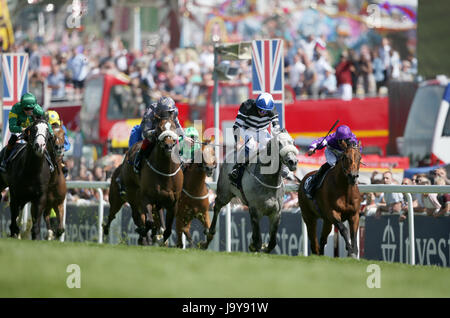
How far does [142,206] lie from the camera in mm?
10734

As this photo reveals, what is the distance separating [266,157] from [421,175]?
194 centimetres

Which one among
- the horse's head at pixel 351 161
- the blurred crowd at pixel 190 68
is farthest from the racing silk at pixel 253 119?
the blurred crowd at pixel 190 68

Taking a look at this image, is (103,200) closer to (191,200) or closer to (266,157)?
(191,200)

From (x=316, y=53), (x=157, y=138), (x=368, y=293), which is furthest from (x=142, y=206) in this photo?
(x=316, y=53)

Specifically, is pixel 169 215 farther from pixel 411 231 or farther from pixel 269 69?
pixel 411 231

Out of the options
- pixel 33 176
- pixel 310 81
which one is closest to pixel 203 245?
pixel 33 176

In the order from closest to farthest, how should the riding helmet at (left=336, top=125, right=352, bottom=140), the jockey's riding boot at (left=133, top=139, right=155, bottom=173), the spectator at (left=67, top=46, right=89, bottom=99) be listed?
the riding helmet at (left=336, top=125, right=352, bottom=140) → the jockey's riding boot at (left=133, top=139, right=155, bottom=173) → the spectator at (left=67, top=46, right=89, bottom=99)

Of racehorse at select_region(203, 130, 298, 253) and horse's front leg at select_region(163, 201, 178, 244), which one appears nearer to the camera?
racehorse at select_region(203, 130, 298, 253)

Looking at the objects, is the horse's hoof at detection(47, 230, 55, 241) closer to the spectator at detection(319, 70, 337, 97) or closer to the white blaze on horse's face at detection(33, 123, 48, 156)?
the white blaze on horse's face at detection(33, 123, 48, 156)

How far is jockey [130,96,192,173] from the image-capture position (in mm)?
10547

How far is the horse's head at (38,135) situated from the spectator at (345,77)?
7411 mm

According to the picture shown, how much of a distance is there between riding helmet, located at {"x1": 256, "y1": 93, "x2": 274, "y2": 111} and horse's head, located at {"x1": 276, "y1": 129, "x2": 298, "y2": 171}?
47 cm

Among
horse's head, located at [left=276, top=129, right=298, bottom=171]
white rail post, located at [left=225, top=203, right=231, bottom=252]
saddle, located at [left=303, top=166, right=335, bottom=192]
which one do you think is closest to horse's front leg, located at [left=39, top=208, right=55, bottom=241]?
white rail post, located at [left=225, top=203, right=231, bottom=252]

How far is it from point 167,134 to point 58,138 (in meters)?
1.71
